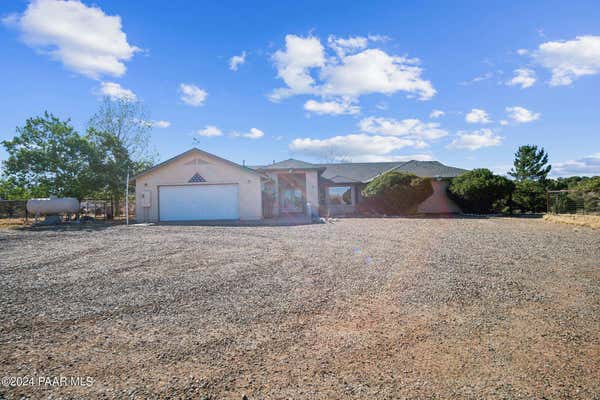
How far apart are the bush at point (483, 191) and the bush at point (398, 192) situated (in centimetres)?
235

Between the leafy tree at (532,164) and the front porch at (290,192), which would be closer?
the front porch at (290,192)

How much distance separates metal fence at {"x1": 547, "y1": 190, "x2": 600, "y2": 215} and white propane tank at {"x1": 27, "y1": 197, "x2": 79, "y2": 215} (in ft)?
93.6

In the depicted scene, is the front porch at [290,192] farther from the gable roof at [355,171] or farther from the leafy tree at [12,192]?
the leafy tree at [12,192]

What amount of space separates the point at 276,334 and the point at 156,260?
4.95 m

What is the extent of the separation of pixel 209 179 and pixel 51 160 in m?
11.0

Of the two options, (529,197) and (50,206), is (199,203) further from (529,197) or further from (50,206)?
(529,197)

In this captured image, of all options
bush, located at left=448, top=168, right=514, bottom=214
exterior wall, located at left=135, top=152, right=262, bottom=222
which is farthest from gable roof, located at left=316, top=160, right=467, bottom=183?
exterior wall, located at left=135, top=152, right=262, bottom=222

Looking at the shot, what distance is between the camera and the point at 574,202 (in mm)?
15844

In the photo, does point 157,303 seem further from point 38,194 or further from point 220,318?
point 38,194

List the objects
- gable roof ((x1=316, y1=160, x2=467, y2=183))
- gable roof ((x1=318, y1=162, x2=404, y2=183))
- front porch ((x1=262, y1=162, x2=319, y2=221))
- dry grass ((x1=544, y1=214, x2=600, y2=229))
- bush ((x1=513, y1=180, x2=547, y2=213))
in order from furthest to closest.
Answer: gable roof ((x1=318, y1=162, x2=404, y2=183))
gable roof ((x1=316, y1=160, x2=467, y2=183))
bush ((x1=513, y1=180, x2=547, y2=213))
front porch ((x1=262, y1=162, x2=319, y2=221))
dry grass ((x1=544, y1=214, x2=600, y2=229))

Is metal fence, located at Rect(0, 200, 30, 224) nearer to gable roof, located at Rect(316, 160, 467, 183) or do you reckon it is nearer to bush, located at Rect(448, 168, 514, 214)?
gable roof, located at Rect(316, 160, 467, 183)

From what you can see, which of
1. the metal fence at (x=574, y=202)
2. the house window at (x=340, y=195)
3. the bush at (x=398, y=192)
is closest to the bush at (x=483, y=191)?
the bush at (x=398, y=192)

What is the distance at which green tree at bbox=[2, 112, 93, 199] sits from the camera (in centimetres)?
1998

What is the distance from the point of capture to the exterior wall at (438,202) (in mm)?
22500
